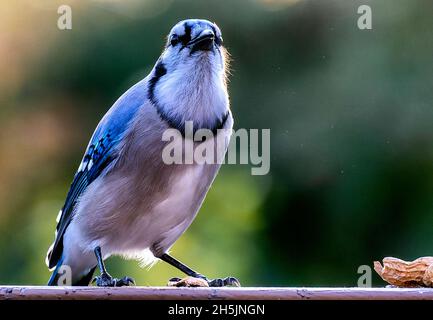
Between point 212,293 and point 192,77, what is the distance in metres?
0.80

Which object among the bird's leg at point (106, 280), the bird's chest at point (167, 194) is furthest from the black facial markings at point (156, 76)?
the bird's leg at point (106, 280)

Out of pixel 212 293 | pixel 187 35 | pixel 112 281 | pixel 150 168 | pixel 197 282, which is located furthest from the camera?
pixel 187 35

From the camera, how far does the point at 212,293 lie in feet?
4.12

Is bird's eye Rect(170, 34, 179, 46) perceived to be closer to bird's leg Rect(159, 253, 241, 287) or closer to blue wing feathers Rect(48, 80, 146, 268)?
blue wing feathers Rect(48, 80, 146, 268)

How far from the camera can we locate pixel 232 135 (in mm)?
2027

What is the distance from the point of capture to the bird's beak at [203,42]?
196 centimetres

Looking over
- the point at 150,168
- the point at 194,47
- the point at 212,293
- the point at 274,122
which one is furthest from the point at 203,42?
the point at 274,122

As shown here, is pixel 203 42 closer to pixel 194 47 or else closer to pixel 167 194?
pixel 194 47

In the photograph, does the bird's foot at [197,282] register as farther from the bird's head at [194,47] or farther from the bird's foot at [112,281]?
the bird's head at [194,47]

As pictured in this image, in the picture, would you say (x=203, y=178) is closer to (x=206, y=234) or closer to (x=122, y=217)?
(x=122, y=217)

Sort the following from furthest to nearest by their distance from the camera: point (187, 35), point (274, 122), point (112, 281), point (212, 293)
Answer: point (274, 122)
point (187, 35)
point (112, 281)
point (212, 293)
